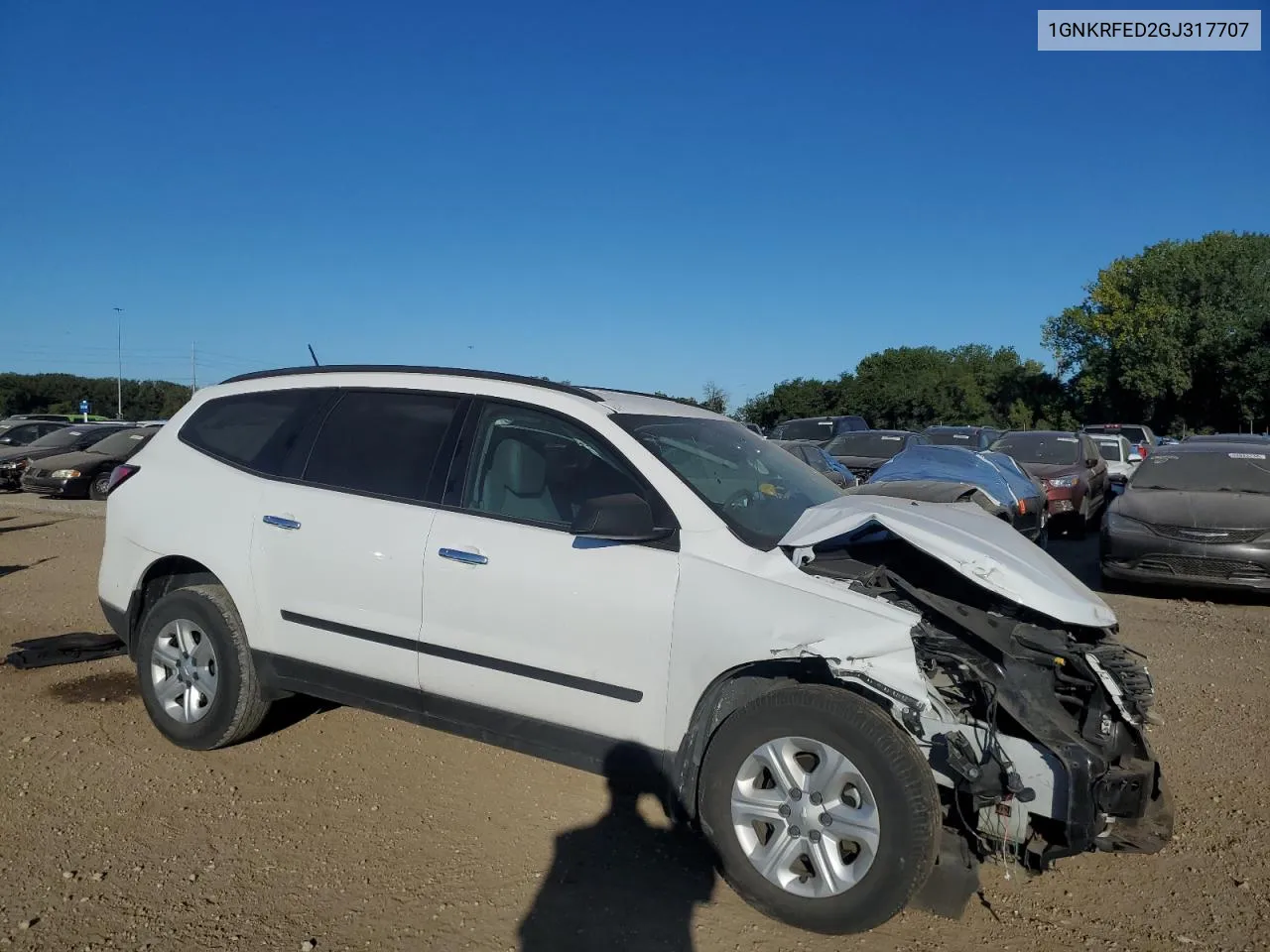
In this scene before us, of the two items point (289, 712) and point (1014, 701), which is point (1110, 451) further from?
point (289, 712)

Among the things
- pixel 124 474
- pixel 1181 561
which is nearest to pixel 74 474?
pixel 124 474

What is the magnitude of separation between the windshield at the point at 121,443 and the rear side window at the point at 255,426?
16.3 meters

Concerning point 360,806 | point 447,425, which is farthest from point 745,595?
point 360,806

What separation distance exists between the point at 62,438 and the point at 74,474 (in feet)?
13.2

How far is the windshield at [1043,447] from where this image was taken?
14330 mm

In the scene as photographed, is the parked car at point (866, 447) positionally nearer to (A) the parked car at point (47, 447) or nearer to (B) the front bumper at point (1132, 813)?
(B) the front bumper at point (1132, 813)

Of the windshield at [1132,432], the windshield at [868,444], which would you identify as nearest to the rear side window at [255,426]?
the windshield at [868,444]

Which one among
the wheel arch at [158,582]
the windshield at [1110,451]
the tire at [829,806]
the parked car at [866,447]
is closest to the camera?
the tire at [829,806]

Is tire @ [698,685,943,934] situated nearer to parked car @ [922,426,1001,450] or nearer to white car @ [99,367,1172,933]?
white car @ [99,367,1172,933]

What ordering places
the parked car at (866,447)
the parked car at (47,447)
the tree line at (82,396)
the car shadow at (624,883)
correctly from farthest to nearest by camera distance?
the tree line at (82,396) < the parked car at (47,447) < the parked car at (866,447) < the car shadow at (624,883)

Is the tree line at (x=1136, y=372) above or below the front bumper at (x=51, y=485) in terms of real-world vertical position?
above

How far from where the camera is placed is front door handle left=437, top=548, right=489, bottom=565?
3.67 m

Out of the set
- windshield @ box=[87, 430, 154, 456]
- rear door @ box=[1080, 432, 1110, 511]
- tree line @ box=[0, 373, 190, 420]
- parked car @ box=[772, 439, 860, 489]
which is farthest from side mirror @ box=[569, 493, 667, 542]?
tree line @ box=[0, 373, 190, 420]

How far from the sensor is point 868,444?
691 inches
